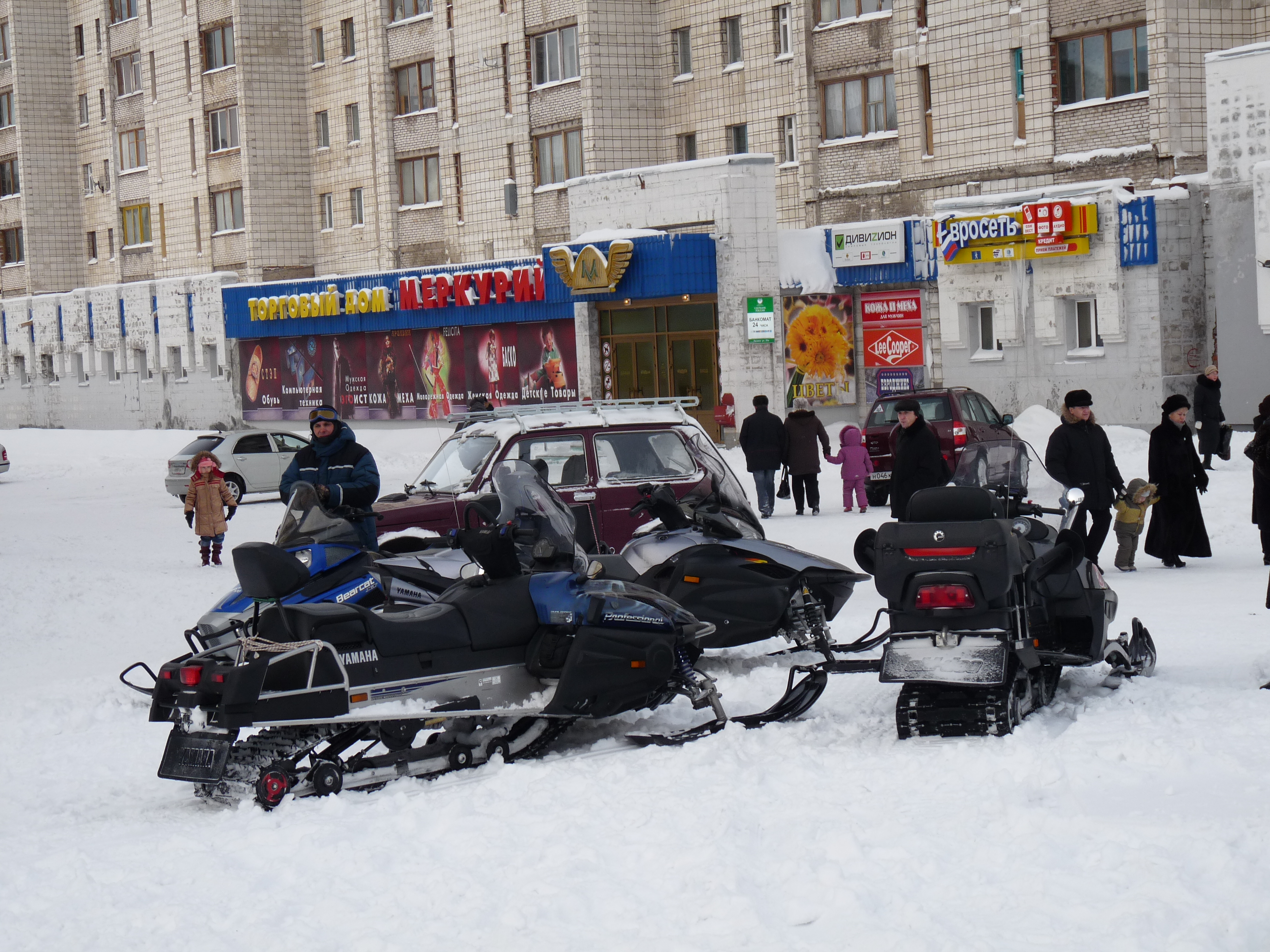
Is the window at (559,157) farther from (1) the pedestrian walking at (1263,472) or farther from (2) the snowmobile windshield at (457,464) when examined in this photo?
(1) the pedestrian walking at (1263,472)

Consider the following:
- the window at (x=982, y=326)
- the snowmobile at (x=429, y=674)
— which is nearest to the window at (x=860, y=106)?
the window at (x=982, y=326)

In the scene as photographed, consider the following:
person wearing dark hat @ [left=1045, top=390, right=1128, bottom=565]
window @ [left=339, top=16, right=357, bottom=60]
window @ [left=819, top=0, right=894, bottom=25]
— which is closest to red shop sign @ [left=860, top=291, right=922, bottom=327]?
window @ [left=819, top=0, right=894, bottom=25]

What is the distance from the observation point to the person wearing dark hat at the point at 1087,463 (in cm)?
1260

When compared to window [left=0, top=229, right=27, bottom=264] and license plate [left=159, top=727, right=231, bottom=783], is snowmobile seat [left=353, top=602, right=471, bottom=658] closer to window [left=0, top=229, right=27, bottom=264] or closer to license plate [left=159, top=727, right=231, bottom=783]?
license plate [left=159, top=727, right=231, bottom=783]

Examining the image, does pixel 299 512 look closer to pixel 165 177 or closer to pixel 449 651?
pixel 449 651

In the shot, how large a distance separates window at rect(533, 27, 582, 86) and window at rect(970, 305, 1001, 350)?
13.2 m

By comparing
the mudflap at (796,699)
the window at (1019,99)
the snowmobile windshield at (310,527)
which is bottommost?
the mudflap at (796,699)

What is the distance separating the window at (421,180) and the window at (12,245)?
2036 cm

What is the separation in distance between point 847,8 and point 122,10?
28327 millimetres

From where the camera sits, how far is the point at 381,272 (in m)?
39.4

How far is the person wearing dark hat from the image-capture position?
41.3 feet

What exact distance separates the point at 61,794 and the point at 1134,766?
4.54 metres

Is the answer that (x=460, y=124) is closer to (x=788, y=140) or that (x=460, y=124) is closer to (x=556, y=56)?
(x=556, y=56)

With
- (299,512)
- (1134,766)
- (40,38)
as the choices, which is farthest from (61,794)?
(40,38)
